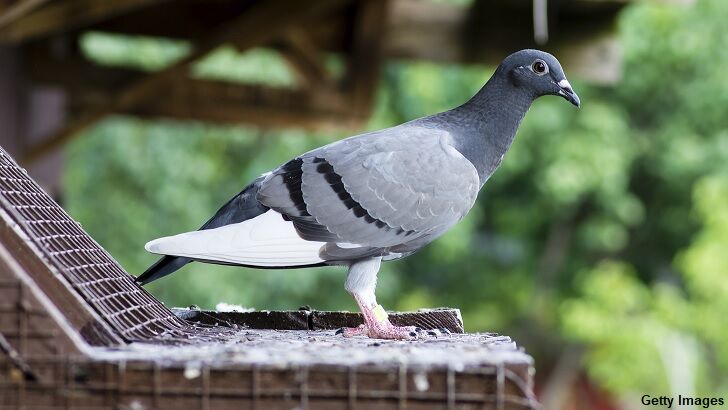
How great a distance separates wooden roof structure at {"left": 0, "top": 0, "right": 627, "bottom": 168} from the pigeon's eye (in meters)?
2.11

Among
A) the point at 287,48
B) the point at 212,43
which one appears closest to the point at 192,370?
the point at 212,43

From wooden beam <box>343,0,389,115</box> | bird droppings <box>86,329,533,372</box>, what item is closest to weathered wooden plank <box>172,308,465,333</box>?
bird droppings <box>86,329,533,372</box>

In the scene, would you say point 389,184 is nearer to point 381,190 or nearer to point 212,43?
point 381,190

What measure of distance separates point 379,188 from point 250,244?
0.34 metres

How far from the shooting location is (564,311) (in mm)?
11750

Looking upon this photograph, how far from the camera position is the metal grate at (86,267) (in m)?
1.55

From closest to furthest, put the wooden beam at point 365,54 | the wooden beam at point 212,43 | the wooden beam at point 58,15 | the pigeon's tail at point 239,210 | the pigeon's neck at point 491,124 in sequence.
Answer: the pigeon's tail at point 239,210
the pigeon's neck at point 491,124
the wooden beam at point 58,15
the wooden beam at point 212,43
the wooden beam at point 365,54

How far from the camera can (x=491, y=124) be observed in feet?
7.44

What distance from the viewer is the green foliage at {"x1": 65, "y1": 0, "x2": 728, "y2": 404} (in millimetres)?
10344

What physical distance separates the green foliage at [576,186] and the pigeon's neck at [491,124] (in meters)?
7.23

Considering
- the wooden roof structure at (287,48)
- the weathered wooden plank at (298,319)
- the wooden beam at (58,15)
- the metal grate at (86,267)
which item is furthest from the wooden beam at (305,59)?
the metal grate at (86,267)

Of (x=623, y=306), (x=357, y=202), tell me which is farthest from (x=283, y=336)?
(x=623, y=306)

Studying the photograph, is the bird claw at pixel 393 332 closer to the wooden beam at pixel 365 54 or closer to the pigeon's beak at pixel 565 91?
the pigeon's beak at pixel 565 91

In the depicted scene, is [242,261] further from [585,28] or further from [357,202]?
[585,28]
